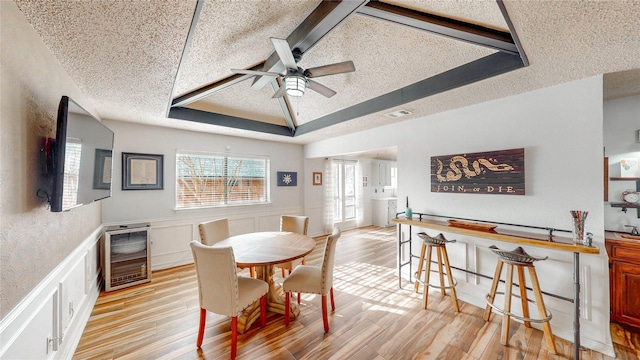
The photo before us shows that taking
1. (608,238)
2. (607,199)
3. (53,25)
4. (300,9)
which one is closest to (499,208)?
(608,238)

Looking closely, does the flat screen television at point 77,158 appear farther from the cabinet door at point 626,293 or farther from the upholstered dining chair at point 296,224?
the cabinet door at point 626,293

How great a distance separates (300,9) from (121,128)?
3441 mm

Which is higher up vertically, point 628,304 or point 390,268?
point 628,304

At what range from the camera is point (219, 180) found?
4512mm

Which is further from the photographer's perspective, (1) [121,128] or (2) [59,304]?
(1) [121,128]

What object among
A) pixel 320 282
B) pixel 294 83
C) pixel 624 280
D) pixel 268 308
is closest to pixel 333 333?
pixel 320 282

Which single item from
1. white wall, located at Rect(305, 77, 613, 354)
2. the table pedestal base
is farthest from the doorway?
the table pedestal base

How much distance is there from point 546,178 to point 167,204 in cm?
518

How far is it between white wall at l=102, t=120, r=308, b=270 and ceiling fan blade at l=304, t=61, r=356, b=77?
10.1 feet

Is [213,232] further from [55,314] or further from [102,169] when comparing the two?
[55,314]

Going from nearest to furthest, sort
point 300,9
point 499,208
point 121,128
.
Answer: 1. point 300,9
2. point 499,208
3. point 121,128

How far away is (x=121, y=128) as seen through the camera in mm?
3549

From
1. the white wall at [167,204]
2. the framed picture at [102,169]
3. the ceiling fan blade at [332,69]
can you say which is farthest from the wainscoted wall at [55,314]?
the ceiling fan blade at [332,69]

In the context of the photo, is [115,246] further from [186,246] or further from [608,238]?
[608,238]
